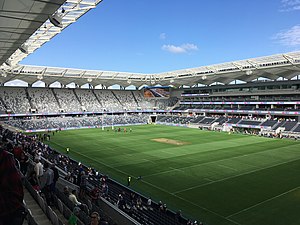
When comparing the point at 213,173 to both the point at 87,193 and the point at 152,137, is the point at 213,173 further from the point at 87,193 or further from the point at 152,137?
the point at 152,137

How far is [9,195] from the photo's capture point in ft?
7.36

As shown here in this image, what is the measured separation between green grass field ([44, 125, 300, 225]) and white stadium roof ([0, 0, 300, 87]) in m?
12.6

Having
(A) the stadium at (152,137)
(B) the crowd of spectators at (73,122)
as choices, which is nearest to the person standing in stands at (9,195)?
(A) the stadium at (152,137)

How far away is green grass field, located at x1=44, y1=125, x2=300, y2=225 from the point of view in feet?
52.2

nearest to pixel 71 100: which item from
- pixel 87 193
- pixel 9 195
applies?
pixel 87 193

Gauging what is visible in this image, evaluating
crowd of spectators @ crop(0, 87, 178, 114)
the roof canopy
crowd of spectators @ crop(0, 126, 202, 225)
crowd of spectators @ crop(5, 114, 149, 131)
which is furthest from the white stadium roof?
crowd of spectators @ crop(5, 114, 149, 131)

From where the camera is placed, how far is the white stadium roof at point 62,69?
25.5 ft

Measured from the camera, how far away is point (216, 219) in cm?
1487

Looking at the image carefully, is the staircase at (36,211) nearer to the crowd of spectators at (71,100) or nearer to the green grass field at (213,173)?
the green grass field at (213,173)

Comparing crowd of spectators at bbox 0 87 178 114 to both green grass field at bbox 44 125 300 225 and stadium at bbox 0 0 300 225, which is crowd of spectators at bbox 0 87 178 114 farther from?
green grass field at bbox 44 125 300 225

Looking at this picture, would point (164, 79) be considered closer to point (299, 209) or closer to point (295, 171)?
point (295, 171)

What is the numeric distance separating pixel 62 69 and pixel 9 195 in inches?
2370

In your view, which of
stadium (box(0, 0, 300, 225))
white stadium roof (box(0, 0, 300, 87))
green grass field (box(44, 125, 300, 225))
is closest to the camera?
white stadium roof (box(0, 0, 300, 87))

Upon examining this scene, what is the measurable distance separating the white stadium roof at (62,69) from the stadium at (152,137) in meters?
0.07
